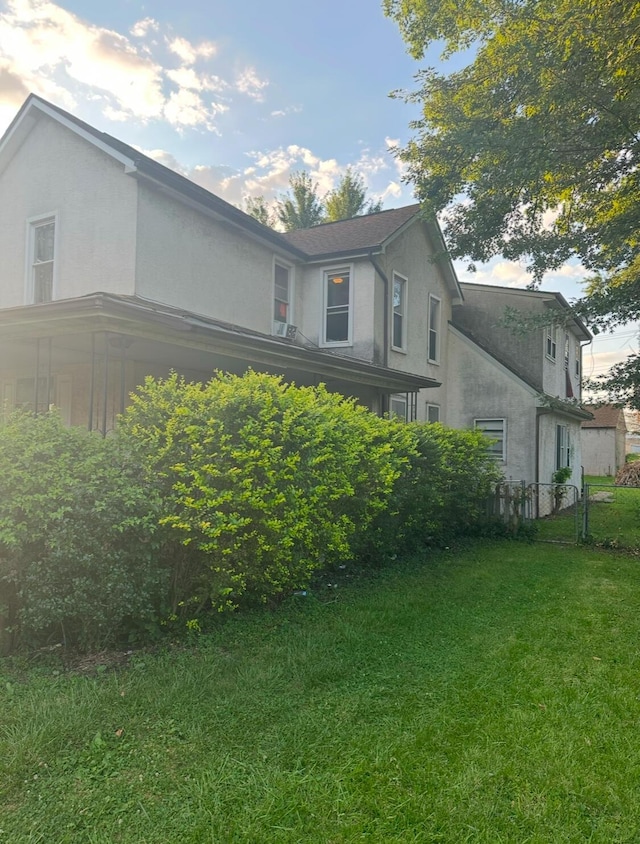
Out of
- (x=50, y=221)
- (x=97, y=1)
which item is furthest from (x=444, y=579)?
(x=97, y=1)

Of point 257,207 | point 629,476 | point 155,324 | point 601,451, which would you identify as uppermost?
point 257,207

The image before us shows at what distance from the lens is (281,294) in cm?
1314

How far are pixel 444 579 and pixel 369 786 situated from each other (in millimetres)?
4379

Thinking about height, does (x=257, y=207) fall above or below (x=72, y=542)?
above

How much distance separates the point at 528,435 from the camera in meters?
14.3

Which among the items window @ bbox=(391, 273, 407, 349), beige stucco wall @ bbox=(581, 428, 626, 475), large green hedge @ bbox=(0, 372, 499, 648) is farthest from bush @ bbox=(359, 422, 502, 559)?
beige stucco wall @ bbox=(581, 428, 626, 475)

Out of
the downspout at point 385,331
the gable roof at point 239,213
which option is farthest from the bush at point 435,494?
the gable roof at point 239,213

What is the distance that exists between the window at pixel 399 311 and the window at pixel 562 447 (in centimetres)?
638

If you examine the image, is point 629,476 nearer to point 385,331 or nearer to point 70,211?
point 385,331

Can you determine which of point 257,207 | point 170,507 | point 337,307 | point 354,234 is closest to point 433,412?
point 337,307

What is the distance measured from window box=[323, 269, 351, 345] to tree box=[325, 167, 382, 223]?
60.7 feet

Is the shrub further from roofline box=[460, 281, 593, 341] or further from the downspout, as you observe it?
the downspout

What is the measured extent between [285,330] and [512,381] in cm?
679

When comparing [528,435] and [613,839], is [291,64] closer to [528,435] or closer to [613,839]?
[528,435]
